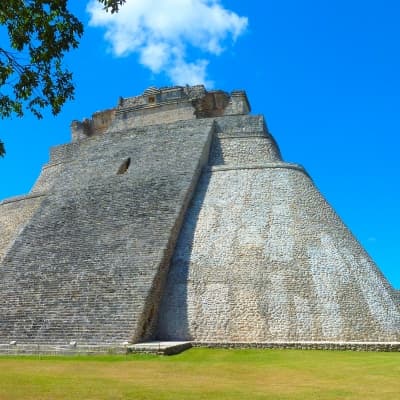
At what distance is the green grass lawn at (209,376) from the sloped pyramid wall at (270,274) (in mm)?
1050

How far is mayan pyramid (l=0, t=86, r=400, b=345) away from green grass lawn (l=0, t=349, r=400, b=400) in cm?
116

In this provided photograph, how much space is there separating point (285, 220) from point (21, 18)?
366 inches

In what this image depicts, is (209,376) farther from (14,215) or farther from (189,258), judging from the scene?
(14,215)

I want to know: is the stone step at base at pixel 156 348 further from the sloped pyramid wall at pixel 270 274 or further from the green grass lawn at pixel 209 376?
the sloped pyramid wall at pixel 270 274

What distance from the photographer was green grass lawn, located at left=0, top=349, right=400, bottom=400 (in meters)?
6.59

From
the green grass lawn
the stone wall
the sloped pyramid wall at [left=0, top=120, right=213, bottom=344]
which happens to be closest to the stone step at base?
the green grass lawn

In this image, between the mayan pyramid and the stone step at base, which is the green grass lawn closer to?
the stone step at base

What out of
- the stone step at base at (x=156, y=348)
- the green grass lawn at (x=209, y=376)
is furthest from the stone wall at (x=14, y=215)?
the stone step at base at (x=156, y=348)

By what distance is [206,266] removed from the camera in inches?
529

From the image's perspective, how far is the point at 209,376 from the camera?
835 centimetres

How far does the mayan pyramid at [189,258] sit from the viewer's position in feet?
40.0

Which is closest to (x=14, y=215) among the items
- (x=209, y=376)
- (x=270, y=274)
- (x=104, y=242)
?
(x=104, y=242)

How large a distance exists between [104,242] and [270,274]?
14.8 ft

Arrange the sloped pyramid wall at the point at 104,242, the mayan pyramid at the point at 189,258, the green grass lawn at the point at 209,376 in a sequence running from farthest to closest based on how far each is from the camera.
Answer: the mayan pyramid at the point at 189,258 < the sloped pyramid wall at the point at 104,242 < the green grass lawn at the point at 209,376
